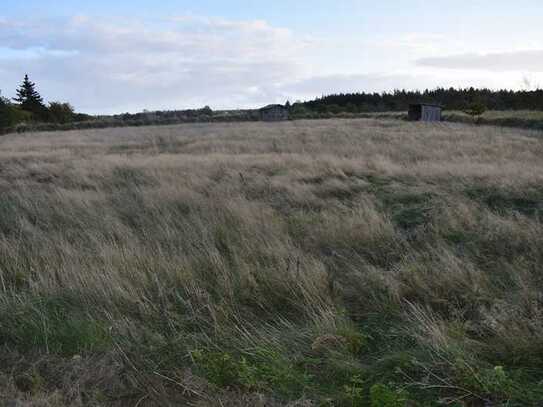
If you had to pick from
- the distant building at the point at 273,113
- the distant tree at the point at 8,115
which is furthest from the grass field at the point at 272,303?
the distant tree at the point at 8,115

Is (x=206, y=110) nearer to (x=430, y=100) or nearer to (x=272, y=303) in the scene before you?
(x=430, y=100)

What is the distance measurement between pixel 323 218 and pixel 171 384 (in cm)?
396

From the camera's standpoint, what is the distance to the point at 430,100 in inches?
3391

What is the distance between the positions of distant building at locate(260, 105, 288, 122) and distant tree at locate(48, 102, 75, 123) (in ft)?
99.1

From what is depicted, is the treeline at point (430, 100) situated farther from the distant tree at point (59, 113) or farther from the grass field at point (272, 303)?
the grass field at point (272, 303)

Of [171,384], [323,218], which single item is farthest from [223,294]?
[323,218]

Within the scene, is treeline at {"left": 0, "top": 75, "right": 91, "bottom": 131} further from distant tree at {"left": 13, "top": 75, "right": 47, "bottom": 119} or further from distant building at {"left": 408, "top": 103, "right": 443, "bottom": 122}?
distant building at {"left": 408, "top": 103, "right": 443, "bottom": 122}

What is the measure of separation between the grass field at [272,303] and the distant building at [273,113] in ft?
172

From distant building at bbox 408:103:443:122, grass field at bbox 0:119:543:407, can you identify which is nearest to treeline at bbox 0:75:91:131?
distant building at bbox 408:103:443:122

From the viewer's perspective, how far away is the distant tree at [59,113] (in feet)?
240

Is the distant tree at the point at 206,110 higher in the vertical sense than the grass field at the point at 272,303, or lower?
higher

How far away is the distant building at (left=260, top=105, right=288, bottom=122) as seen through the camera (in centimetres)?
5966

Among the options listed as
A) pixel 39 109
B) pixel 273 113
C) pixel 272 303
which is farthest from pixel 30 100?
pixel 272 303

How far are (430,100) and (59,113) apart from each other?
5821 centimetres
